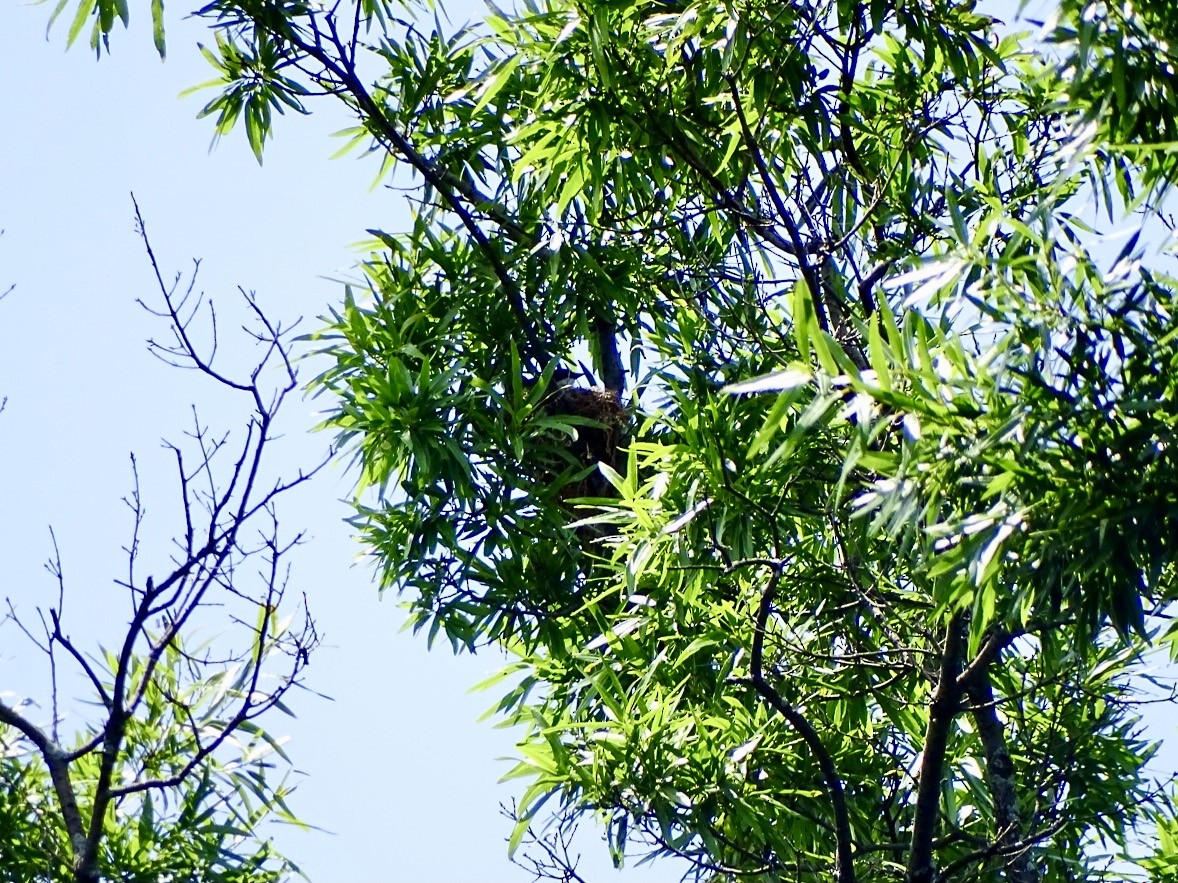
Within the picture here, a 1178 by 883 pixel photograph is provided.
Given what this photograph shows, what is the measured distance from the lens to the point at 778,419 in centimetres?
221

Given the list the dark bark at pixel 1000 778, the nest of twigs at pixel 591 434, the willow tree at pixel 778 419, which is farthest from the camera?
the nest of twigs at pixel 591 434

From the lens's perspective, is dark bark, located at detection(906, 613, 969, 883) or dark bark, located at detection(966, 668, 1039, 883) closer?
dark bark, located at detection(906, 613, 969, 883)

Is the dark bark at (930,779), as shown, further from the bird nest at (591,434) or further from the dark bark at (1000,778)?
the bird nest at (591,434)

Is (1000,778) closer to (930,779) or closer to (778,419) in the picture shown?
(930,779)

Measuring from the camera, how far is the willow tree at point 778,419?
212 centimetres

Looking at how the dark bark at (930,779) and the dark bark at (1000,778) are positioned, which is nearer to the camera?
the dark bark at (930,779)

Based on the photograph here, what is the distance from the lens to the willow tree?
2.12 metres

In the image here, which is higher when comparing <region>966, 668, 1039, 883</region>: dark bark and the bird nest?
the bird nest

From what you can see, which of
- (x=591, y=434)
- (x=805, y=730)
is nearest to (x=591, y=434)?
(x=591, y=434)

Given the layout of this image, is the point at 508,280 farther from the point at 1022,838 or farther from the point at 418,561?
the point at 1022,838

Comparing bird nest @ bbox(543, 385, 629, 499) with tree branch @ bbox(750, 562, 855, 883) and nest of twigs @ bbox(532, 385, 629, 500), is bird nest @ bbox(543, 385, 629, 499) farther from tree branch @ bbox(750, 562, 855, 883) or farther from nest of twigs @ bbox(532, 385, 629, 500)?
tree branch @ bbox(750, 562, 855, 883)

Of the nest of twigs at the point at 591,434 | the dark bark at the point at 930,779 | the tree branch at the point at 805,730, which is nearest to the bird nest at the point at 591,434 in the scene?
the nest of twigs at the point at 591,434

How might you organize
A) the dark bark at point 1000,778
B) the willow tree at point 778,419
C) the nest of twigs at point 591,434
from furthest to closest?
the nest of twigs at point 591,434
the dark bark at point 1000,778
the willow tree at point 778,419

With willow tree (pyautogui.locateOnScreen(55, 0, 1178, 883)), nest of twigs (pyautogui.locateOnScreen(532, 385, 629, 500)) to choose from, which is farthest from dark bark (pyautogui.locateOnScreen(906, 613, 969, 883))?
nest of twigs (pyautogui.locateOnScreen(532, 385, 629, 500))
